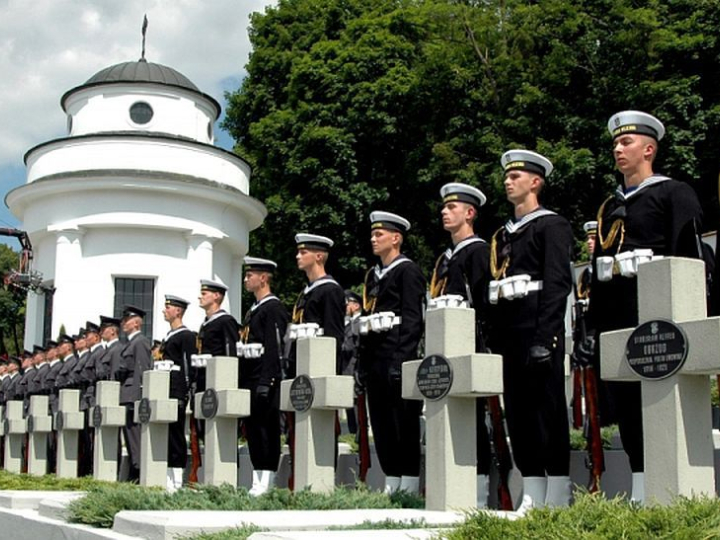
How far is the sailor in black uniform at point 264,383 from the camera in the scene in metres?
9.65

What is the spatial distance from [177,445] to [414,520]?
6634 millimetres

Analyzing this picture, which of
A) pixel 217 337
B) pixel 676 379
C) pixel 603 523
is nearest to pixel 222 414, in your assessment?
pixel 217 337

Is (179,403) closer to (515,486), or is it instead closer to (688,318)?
(515,486)

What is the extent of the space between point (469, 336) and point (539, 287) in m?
0.52

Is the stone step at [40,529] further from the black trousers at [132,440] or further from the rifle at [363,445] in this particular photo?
the black trousers at [132,440]

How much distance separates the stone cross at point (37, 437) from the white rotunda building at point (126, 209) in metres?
7.93

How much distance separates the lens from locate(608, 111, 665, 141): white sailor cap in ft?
20.1

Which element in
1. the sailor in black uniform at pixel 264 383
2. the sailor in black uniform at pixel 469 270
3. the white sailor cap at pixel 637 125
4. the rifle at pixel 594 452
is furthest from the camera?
the sailor in black uniform at pixel 264 383

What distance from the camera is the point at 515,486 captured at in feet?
23.4

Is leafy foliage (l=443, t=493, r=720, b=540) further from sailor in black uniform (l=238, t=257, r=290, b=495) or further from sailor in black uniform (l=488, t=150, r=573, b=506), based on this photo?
sailor in black uniform (l=238, t=257, r=290, b=495)

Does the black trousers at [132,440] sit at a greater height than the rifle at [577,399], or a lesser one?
lesser

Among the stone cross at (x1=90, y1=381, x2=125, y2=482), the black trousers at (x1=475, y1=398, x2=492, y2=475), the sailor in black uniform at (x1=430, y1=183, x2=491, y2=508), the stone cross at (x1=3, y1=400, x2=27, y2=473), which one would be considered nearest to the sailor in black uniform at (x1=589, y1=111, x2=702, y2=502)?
the sailor in black uniform at (x1=430, y1=183, x2=491, y2=508)

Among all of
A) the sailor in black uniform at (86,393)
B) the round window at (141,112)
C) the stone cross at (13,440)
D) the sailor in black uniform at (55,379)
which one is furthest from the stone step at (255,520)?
the round window at (141,112)

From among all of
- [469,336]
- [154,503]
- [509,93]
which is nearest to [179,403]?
[154,503]
